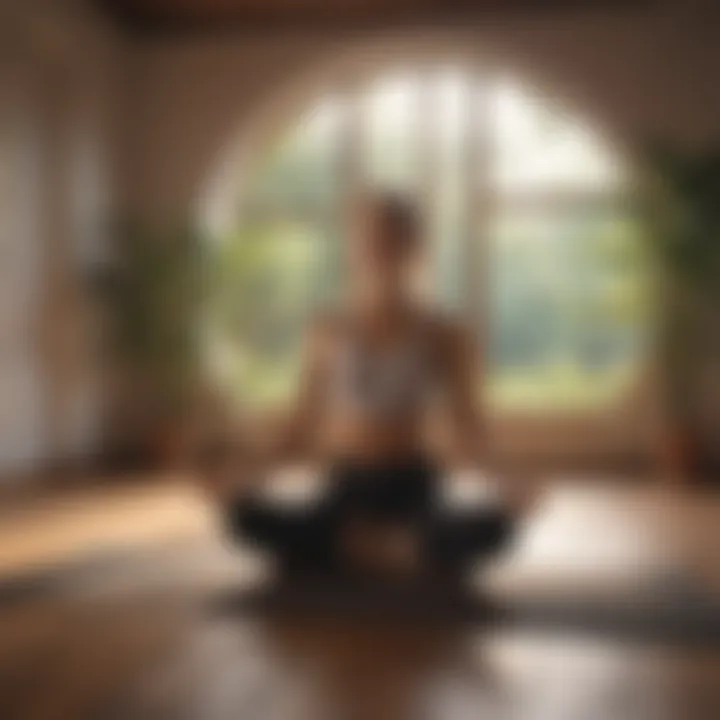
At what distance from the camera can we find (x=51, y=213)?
9.78ft

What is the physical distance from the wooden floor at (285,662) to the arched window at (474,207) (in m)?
1.49

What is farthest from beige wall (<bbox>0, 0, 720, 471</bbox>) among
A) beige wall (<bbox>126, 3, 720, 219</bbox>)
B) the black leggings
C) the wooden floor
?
the black leggings

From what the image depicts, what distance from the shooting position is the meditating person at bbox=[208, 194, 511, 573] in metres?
1.36

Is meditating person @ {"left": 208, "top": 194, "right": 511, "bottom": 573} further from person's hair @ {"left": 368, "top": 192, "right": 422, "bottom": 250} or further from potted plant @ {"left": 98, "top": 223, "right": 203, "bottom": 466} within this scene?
potted plant @ {"left": 98, "top": 223, "right": 203, "bottom": 466}

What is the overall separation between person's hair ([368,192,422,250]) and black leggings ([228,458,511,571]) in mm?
313

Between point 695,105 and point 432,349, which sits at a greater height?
point 695,105

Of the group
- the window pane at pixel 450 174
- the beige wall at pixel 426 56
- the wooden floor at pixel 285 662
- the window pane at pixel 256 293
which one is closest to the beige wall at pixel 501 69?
the beige wall at pixel 426 56

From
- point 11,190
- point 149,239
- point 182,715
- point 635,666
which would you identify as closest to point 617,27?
point 149,239

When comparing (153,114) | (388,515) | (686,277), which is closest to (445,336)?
(388,515)

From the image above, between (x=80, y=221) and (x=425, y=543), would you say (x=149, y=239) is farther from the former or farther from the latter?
(x=425, y=543)

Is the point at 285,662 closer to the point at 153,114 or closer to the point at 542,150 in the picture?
the point at 542,150

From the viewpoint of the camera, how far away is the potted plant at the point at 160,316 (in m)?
3.11

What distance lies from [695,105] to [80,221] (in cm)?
194

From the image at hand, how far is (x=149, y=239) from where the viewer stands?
3.15m
